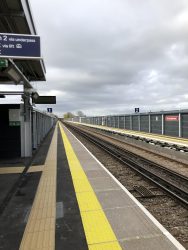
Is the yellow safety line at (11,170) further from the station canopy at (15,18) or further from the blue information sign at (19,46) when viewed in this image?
the blue information sign at (19,46)

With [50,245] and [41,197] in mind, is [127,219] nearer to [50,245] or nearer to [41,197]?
[50,245]

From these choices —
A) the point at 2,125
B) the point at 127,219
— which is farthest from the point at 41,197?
the point at 2,125

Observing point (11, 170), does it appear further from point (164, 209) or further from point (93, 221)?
point (164, 209)

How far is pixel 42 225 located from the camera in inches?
215

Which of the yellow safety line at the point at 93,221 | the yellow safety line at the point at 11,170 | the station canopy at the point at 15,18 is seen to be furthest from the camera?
the yellow safety line at the point at 11,170

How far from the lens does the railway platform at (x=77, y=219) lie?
4660mm

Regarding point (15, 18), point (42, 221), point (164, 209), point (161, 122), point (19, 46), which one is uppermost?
point (15, 18)

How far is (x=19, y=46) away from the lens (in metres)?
8.98

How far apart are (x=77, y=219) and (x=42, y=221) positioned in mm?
708

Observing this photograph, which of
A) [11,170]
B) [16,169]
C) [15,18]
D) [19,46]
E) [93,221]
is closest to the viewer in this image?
[93,221]

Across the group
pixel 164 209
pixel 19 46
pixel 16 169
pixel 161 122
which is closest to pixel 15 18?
pixel 19 46

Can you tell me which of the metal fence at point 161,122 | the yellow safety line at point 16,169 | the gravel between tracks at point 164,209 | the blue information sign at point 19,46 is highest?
the blue information sign at point 19,46

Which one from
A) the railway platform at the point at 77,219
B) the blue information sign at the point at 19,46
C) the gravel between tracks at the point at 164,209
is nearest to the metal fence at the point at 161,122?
the gravel between tracks at the point at 164,209

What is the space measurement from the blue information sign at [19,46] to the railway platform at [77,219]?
410 centimetres
